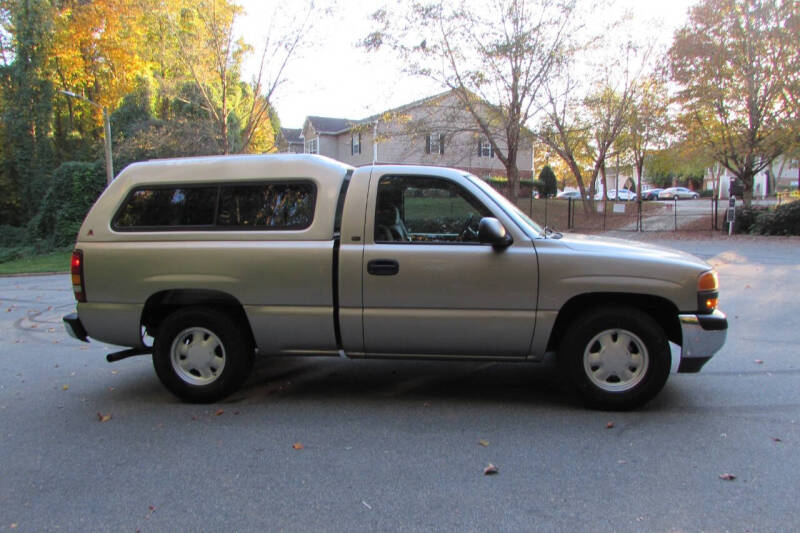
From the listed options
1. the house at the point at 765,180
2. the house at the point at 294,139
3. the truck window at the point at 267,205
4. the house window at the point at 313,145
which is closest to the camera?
the truck window at the point at 267,205

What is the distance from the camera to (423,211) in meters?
4.78

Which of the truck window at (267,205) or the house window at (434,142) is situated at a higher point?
the house window at (434,142)

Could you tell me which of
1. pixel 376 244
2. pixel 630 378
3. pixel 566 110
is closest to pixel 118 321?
pixel 376 244

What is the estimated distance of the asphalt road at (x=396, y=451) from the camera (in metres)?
2.93

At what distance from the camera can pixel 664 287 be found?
408cm

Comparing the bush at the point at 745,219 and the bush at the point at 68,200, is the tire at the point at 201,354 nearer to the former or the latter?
the bush at the point at 745,219

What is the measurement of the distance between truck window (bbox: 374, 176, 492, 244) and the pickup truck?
0.01 meters

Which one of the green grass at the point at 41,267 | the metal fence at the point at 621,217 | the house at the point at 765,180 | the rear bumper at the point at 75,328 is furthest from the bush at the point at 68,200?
the house at the point at 765,180

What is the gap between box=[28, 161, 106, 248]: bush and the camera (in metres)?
26.1

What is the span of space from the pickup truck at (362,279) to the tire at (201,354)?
0.5 inches

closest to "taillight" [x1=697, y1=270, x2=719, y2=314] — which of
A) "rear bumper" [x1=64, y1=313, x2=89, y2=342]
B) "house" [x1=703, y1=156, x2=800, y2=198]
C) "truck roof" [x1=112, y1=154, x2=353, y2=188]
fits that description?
"truck roof" [x1=112, y1=154, x2=353, y2=188]

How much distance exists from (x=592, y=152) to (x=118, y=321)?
93.5 feet

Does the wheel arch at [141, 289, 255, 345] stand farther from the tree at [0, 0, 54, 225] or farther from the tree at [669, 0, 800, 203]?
the tree at [0, 0, 54, 225]

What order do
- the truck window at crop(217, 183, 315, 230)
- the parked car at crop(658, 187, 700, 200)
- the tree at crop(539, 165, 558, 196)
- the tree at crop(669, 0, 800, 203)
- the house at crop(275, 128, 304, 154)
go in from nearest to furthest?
the truck window at crop(217, 183, 315, 230)
the tree at crop(669, 0, 800, 203)
the tree at crop(539, 165, 558, 196)
the house at crop(275, 128, 304, 154)
the parked car at crop(658, 187, 700, 200)
